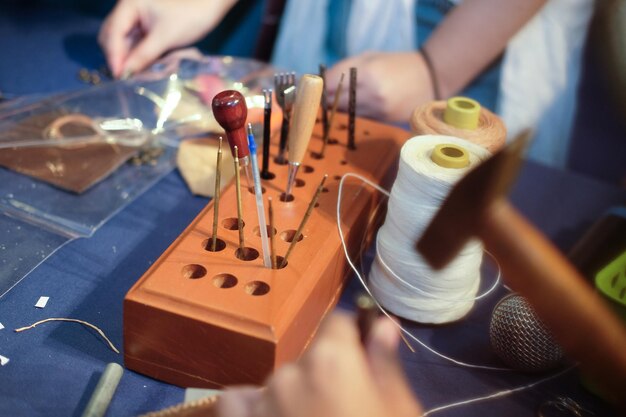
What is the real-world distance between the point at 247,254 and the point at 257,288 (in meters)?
0.05

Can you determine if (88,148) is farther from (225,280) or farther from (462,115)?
(462,115)

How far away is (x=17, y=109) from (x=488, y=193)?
0.81 metres

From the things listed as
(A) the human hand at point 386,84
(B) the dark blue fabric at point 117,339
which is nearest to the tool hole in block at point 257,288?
(B) the dark blue fabric at point 117,339

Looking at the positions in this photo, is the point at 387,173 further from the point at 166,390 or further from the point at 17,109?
the point at 17,109

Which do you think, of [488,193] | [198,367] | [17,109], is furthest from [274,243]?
[17,109]

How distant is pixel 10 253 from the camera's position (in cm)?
64

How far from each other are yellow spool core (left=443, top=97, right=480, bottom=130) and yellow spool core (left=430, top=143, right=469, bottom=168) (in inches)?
3.6

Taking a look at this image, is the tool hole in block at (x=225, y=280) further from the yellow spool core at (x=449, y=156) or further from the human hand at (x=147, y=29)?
the human hand at (x=147, y=29)

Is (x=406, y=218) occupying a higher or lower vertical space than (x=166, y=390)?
higher

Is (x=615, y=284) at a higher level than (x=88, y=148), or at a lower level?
higher

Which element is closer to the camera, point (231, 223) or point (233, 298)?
point (233, 298)

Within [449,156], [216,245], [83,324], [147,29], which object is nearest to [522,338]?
[449,156]

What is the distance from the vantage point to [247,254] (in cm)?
57

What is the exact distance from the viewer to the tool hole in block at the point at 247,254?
56 cm
